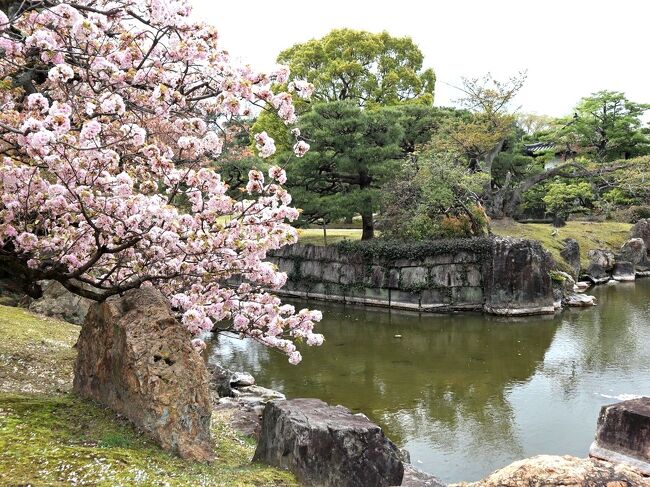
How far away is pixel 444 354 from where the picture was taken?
1428cm

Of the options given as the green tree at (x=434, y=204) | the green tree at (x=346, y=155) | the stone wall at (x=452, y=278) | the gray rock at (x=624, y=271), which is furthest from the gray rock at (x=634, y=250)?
the green tree at (x=346, y=155)

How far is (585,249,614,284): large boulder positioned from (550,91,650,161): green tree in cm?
737

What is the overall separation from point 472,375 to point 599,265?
16988mm

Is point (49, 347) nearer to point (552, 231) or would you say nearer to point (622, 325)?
point (622, 325)

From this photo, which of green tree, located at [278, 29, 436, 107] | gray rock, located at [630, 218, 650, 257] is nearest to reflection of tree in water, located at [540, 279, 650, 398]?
gray rock, located at [630, 218, 650, 257]

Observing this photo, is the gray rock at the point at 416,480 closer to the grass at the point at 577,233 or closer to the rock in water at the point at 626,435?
the rock in water at the point at 626,435

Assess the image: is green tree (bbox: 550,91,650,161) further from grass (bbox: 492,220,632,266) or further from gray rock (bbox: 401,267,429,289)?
gray rock (bbox: 401,267,429,289)

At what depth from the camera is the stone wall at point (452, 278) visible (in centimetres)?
1916

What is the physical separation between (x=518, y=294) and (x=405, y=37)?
19.5m

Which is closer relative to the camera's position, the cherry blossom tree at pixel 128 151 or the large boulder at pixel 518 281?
the cherry blossom tree at pixel 128 151

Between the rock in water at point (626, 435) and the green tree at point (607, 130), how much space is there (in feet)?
90.6

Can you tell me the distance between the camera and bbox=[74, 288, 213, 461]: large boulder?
4738 mm

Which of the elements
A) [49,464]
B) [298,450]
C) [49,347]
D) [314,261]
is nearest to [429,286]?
[314,261]

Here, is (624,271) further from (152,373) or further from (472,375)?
(152,373)
